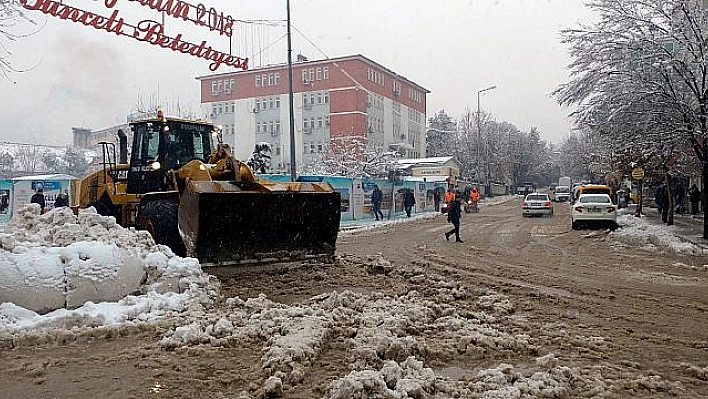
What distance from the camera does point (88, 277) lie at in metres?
7.50

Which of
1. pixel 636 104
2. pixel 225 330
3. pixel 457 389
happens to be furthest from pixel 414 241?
pixel 457 389

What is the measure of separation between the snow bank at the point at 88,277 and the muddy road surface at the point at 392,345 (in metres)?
0.42

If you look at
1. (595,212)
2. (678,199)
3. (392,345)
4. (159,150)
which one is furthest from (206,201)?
(678,199)

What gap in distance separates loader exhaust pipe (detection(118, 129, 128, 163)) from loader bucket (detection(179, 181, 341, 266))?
2926 mm

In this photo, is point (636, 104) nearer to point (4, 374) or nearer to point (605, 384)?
point (605, 384)

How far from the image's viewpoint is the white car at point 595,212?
75.5ft

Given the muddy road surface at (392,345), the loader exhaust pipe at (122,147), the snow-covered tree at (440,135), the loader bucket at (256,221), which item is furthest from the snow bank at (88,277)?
the snow-covered tree at (440,135)

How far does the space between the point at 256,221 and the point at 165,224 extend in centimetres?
164

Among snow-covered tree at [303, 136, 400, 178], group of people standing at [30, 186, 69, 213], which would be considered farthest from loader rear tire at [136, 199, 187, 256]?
snow-covered tree at [303, 136, 400, 178]

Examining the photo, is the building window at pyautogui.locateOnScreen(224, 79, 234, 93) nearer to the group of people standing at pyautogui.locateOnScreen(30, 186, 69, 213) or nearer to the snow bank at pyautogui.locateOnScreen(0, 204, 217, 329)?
Answer: the group of people standing at pyautogui.locateOnScreen(30, 186, 69, 213)

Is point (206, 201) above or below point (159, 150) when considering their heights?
below

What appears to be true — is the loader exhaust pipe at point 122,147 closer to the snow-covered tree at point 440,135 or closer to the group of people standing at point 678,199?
the group of people standing at point 678,199

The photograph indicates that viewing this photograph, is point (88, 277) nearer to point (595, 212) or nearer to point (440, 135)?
point (595, 212)

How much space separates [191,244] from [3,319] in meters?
3.30
